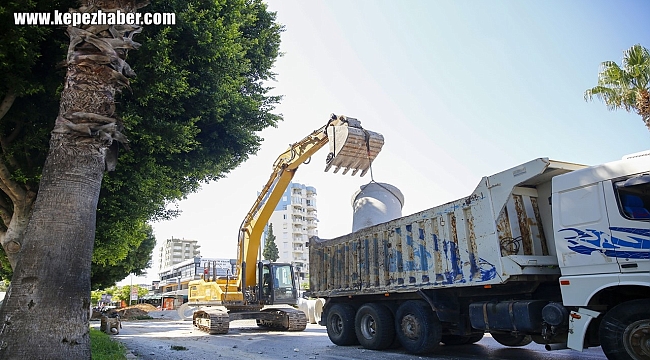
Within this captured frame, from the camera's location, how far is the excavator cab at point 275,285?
55.8 feet

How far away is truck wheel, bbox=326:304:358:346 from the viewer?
35.8ft

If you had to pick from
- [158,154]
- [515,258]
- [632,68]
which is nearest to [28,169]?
[158,154]

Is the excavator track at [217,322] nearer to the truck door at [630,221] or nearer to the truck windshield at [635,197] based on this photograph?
the truck door at [630,221]

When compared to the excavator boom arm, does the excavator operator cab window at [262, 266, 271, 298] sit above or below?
below

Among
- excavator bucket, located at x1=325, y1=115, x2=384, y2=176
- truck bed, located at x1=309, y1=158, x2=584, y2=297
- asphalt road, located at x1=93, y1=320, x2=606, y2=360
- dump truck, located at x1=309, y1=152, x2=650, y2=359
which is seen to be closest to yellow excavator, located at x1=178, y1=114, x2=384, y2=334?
excavator bucket, located at x1=325, y1=115, x2=384, y2=176

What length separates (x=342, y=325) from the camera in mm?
11039

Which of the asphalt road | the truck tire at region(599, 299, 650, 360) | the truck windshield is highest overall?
the truck windshield

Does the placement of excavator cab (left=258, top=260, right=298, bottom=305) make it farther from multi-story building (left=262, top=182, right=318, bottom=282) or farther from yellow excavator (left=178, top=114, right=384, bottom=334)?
multi-story building (left=262, top=182, right=318, bottom=282)

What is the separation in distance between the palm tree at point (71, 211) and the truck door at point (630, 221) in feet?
22.2

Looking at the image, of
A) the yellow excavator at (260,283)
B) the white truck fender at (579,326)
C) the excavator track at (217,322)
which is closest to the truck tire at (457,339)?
the white truck fender at (579,326)

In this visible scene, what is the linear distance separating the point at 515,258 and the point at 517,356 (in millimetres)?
2825

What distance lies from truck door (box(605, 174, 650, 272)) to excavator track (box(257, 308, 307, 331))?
1193 cm

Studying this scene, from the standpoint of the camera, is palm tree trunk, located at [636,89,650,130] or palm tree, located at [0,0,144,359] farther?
palm tree trunk, located at [636,89,650,130]

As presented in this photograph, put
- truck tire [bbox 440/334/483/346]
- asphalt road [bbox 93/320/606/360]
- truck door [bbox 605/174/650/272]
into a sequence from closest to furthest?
truck door [bbox 605/174/650/272] → asphalt road [bbox 93/320/606/360] → truck tire [bbox 440/334/483/346]
